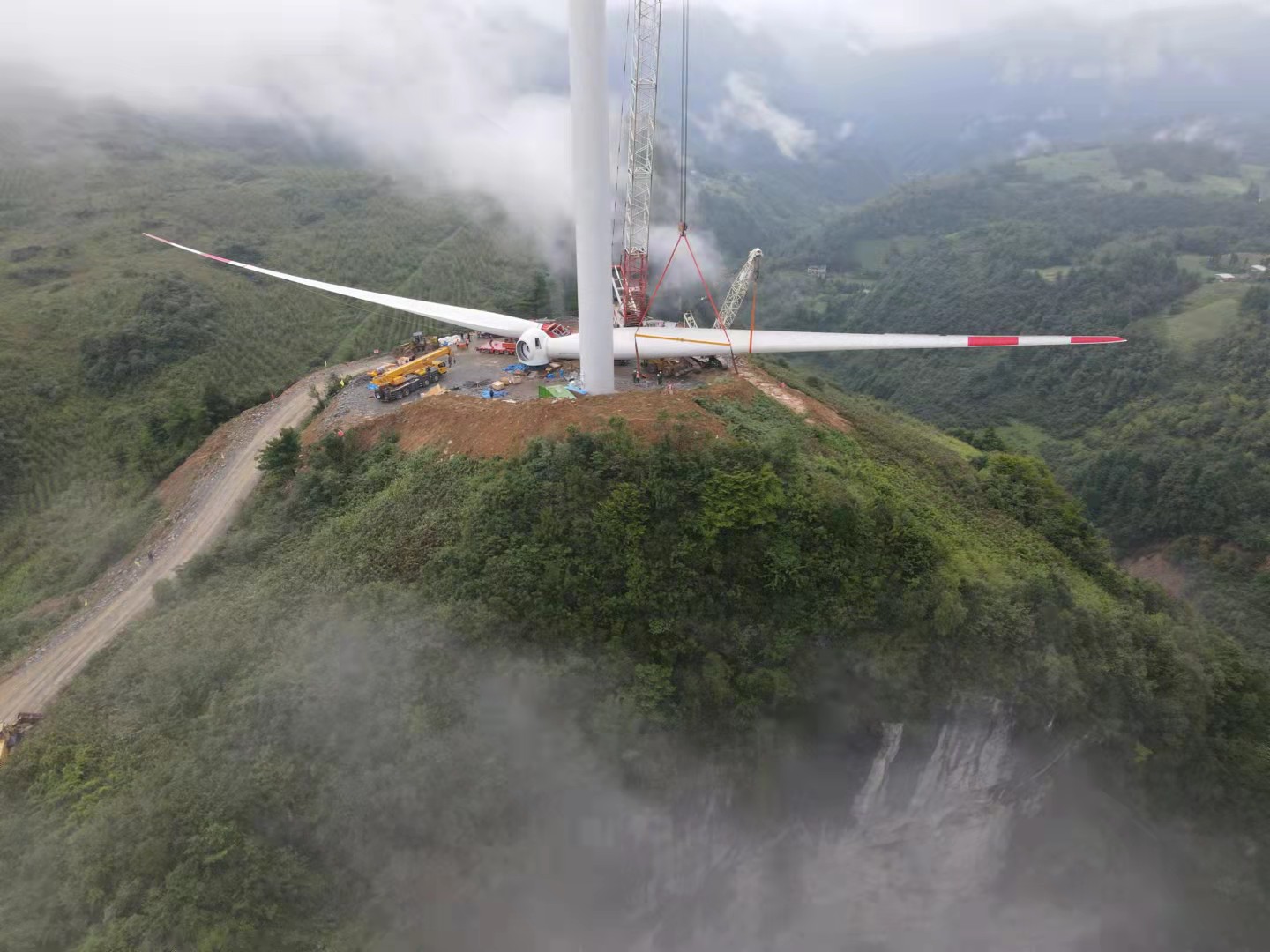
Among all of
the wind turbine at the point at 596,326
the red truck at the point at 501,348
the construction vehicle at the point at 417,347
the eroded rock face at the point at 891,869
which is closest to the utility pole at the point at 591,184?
the wind turbine at the point at 596,326

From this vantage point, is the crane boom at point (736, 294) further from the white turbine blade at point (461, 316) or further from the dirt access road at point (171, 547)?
the dirt access road at point (171, 547)

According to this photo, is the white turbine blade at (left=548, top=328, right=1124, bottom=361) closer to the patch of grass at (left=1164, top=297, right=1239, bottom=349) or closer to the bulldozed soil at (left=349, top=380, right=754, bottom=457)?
the bulldozed soil at (left=349, top=380, right=754, bottom=457)

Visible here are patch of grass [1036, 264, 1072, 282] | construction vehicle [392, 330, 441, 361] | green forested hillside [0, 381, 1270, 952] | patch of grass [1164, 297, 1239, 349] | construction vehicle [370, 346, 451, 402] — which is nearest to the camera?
green forested hillside [0, 381, 1270, 952]

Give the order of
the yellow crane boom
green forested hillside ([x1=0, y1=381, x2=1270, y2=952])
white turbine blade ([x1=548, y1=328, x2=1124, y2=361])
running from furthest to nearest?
the yellow crane boom
white turbine blade ([x1=548, y1=328, x2=1124, y2=361])
green forested hillside ([x1=0, y1=381, x2=1270, y2=952])

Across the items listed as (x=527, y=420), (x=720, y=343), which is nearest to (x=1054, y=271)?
(x=720, y=343)

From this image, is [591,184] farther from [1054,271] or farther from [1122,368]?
[1054,271]

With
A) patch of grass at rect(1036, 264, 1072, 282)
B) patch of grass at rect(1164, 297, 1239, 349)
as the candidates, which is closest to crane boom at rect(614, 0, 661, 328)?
patch of grass at rect(1164, 297, 1239, 349)
